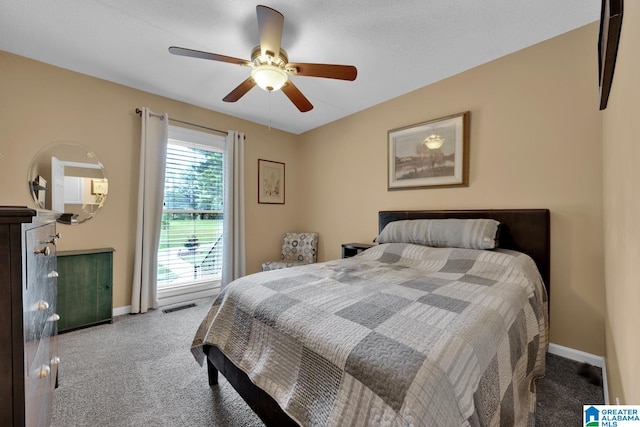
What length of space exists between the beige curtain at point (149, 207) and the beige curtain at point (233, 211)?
761mm

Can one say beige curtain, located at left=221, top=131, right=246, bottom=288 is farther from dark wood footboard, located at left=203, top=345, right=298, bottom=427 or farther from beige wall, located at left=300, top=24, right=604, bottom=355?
beige wall, located at left=300, top=24, right=604, bottom=355

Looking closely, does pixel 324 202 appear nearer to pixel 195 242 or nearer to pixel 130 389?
pixel 195 242

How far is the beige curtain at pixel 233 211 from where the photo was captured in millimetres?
3480

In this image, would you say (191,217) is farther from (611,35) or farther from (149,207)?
(611,35)

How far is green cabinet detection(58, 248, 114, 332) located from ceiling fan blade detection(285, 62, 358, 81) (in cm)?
254

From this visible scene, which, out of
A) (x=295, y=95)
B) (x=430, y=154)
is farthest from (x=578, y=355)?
(x=295, y=95)

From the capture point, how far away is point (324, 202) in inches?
157

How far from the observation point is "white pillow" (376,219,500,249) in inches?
81.4

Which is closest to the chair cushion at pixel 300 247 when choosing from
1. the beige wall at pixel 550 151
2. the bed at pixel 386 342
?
the beige wall at pixel 550 151

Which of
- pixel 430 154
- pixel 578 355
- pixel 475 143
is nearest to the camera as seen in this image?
pixel 578 355

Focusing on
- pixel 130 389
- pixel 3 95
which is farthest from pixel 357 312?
pixel 3 95

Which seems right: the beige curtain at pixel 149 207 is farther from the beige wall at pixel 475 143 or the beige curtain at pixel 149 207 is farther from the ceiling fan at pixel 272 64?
the ceiling fan at pixel 272 64

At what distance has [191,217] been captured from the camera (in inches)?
133

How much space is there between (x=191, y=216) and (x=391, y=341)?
3.18m
